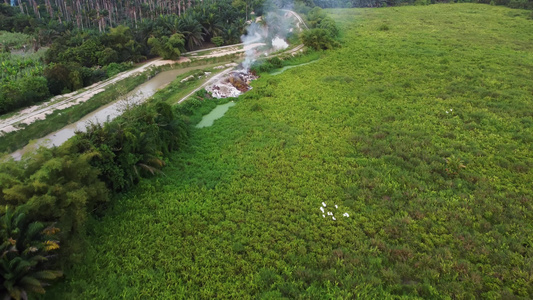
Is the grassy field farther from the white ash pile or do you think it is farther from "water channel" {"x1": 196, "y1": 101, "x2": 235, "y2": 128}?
the white ash pile

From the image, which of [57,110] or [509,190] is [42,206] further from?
[509,190]

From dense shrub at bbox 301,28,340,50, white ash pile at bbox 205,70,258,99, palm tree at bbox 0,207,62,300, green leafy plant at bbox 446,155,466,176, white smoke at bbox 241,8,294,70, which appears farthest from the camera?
white smoke at bbox 241,8,294,70

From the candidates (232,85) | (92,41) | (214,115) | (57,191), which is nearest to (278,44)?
(232,85)

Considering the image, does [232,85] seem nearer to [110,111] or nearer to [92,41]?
[110,111]

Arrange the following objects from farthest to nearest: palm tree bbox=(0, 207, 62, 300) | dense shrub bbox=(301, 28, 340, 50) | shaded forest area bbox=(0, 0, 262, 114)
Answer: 1. dense shrub bbox=(301, 28, 340, 50)
2. shaded forest area bbox=(0, 0, 262, 114)
3. palm tree bbox=(0, 207, 62, 300)

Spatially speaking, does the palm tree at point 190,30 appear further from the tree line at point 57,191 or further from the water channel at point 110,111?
the tree line at point 57,191

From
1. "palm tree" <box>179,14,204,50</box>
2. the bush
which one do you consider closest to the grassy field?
"palm tree" <box>179,14,204,50</box>
